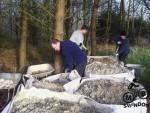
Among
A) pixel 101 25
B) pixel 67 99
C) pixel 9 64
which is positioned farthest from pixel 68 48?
pixel 101 25

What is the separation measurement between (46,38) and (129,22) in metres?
10.0

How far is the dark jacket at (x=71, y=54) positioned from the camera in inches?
421

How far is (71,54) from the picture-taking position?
10914mm

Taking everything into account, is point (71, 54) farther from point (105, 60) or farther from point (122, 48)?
point (122, 48)

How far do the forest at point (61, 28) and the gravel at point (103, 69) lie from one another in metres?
0.88

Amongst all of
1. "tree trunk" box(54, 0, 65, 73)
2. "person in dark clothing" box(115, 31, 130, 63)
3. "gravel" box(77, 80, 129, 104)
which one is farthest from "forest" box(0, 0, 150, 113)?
"gravel" box(77, 80, 129, 104)

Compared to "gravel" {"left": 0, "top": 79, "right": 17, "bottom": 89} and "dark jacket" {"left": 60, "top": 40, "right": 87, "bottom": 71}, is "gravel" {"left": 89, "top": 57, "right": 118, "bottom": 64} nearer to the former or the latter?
"dark jacket" {"left": 60, "top": 40, "right": 87, "bottom": 71}

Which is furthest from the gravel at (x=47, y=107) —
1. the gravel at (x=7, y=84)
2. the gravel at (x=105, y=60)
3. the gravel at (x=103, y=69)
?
the gravel at (x=105, y=60)

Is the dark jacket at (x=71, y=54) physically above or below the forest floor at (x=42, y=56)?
above

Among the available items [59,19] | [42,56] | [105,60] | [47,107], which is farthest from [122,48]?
[47,107]

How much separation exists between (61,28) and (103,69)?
168 cm

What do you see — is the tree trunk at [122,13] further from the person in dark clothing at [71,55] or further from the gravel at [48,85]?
the gravel at [48,85]

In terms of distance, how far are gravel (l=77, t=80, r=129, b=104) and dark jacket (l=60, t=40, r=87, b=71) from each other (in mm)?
1537

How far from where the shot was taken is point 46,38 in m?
28.9
